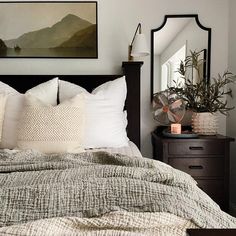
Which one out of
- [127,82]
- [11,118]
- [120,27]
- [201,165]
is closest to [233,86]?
[201,165]

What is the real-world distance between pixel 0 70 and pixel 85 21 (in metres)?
0.89

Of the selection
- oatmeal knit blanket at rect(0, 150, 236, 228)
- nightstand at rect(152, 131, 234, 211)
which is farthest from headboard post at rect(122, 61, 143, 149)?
oatmeal knit blanket at rect(0, 150, 236, 228)

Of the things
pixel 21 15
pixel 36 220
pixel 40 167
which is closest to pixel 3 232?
pixel 36 220

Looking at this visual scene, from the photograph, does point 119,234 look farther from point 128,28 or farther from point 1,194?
point 128,28

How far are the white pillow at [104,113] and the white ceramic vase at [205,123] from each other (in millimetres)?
625

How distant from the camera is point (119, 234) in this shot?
0.75 m

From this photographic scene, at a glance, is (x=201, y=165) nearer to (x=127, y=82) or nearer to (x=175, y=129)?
(x=175, y=129)

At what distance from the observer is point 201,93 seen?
9.19ft

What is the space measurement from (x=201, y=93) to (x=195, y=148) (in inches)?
20.7

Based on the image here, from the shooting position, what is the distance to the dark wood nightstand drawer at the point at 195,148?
2.54 metres

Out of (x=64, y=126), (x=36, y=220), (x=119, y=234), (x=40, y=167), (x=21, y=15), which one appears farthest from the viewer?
(x=21, y=15)

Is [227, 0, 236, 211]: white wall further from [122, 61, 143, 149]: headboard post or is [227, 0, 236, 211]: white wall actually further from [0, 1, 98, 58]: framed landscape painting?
[0, 1, 98, 58]: framed landscape painting

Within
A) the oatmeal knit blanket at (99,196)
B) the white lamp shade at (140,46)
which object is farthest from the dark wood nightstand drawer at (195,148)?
the oatmeal knit blanket at (99,196)

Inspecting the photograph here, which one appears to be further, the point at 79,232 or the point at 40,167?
the point at 40,167
